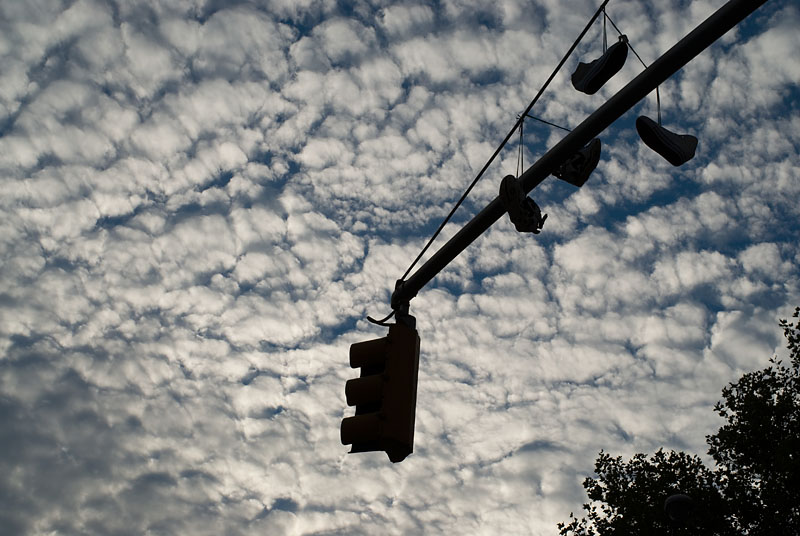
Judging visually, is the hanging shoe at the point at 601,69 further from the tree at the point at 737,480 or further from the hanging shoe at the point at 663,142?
the tree at the point at 737,480

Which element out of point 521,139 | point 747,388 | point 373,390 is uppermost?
point 747,388

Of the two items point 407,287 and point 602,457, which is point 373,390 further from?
point 602,457

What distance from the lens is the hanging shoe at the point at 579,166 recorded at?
5.56m

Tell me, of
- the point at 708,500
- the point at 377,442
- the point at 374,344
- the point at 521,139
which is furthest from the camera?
the point at 708,500

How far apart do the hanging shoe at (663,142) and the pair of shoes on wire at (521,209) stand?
1.06 meters

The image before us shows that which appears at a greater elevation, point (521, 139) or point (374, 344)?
point (521, 139)

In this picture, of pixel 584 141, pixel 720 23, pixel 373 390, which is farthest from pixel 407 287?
pixel 720 23

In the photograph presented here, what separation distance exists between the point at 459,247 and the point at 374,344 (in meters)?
1.21

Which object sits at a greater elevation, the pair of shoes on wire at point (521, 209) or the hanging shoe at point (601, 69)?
the hanging shoe at point (601, 69)

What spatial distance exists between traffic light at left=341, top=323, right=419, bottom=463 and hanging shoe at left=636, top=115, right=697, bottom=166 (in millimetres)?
2688

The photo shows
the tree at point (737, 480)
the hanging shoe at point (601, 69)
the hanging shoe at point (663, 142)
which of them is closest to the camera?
the hanging shoe at point (663, 142)

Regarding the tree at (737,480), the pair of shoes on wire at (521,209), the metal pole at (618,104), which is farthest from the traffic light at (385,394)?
the tree at (737,480)

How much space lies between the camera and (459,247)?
6.27 meters

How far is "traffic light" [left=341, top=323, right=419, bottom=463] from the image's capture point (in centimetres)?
557
